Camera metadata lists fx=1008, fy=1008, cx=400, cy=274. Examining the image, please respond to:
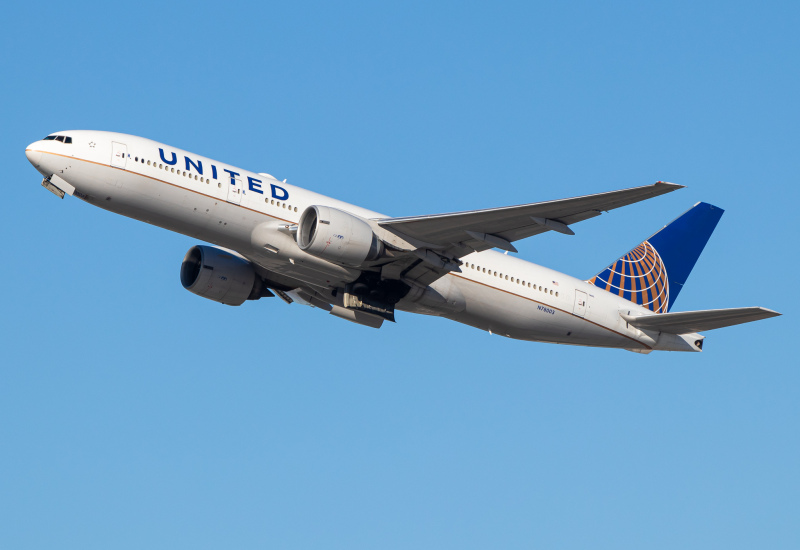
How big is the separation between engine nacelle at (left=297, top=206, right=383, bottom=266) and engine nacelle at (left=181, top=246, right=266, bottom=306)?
6.07 meters

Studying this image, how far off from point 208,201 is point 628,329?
A: 16394 millimetres

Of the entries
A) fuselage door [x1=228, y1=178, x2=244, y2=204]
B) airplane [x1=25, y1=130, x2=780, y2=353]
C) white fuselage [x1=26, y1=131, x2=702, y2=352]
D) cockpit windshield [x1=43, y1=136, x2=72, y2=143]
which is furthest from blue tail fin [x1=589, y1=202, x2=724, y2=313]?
cockpit windshield [x1=43, y1=136, x2=72, y2=143]

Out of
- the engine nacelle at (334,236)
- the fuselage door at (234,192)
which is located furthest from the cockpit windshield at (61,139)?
the engine nacelle at (334,236)

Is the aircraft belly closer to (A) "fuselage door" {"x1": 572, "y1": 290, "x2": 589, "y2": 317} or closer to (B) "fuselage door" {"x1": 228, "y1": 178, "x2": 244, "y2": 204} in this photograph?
(A) "fuselage door" {"x1": 572, "y1": 290, "x2": 589, "y2": 317}

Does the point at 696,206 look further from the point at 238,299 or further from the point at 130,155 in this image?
the point at 130,155

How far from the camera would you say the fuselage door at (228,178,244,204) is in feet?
103

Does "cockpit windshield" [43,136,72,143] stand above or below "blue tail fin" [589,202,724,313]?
below

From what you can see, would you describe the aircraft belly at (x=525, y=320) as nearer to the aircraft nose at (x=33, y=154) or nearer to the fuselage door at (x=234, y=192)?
the fuselage door at (x=234, y=192)

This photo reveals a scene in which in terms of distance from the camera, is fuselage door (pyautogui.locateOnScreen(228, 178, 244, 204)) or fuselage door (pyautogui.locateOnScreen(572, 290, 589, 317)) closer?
fuselage door (pyautogui.locateOnScreen(228, 178, 244, 204))

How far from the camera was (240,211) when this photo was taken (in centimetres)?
3127

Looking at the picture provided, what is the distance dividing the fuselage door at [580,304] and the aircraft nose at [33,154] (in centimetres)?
1884

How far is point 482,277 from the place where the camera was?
3478cm

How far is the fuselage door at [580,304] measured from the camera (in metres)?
36.6

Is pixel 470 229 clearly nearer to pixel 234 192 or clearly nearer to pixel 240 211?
pixel 240 211
